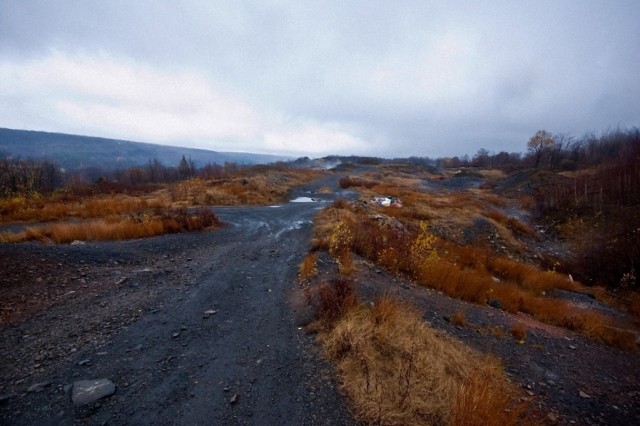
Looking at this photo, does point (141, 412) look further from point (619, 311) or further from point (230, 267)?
point (619, 311)

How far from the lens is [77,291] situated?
6004 mm

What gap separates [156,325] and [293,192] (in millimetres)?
24493

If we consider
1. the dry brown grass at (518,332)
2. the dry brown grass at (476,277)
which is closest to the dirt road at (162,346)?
the dry brown grass at (476,277)

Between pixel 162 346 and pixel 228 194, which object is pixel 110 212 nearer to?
pixel 228 194

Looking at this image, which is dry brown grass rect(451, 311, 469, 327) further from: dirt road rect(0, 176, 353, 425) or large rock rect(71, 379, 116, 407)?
large rock rect(71, 379, 116, 407)

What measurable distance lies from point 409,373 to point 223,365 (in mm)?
2527

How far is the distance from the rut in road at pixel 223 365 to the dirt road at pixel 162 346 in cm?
1

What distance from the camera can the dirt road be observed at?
126 inches

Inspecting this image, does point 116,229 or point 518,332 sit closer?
point 518,332

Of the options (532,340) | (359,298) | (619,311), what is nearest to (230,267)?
(359,298)

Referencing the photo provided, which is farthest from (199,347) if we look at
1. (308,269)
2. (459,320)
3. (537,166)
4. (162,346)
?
(537,166)

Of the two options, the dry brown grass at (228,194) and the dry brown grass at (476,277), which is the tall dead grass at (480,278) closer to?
the dry brown grass at (476,277)

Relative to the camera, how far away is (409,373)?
140 inches

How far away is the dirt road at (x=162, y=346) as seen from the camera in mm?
3197
